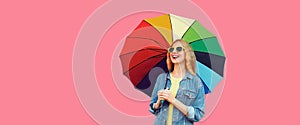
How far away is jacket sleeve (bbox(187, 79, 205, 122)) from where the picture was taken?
4.67 meters

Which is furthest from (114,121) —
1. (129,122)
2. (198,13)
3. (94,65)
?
(198,13)

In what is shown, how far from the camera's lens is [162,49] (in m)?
4.97

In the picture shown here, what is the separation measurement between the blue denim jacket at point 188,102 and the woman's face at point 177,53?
159 mm

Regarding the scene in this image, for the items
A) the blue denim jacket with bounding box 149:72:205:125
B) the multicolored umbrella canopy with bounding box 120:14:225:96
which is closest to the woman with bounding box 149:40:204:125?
the blue denim jacket with bounding box 149:72:205:125

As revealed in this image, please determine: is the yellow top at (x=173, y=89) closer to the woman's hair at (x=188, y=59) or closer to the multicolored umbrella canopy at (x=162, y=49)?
the woman's hair at (x=188, y=59)

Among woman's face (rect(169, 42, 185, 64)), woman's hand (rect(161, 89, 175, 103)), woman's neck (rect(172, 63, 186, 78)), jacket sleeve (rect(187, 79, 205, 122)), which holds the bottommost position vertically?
jacket sleeve (rect(187, 79, 205, 122))

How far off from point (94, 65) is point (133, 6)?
27.4 inches

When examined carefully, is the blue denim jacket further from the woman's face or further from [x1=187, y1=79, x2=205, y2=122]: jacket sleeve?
the woman's face

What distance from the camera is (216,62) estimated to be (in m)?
5.01

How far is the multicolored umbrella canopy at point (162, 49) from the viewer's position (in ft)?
16.1

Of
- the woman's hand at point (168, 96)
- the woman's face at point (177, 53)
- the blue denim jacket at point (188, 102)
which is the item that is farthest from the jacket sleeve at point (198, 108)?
the woman's face at point (177, 53)

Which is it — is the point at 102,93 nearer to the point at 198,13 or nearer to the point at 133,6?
the point at 133,6

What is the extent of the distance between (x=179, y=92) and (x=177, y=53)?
14.5 inches

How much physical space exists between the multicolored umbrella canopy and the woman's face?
0.37 feet
